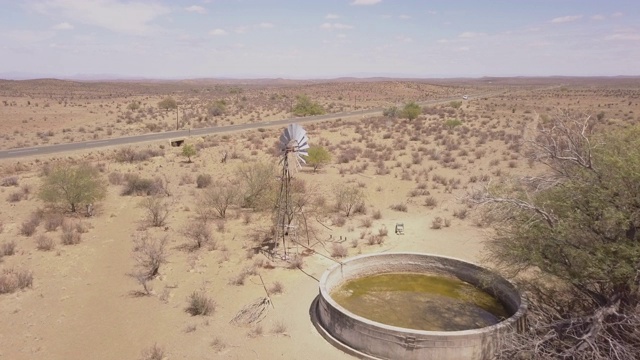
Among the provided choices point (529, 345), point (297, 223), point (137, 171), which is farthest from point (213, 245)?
point (137, 171)

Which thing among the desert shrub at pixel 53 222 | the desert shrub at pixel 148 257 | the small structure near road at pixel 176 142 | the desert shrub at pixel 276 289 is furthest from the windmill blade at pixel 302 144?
the small structure near road at pixel 176 142

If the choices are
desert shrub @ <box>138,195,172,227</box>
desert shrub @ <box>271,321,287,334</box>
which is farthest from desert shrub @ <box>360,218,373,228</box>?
desert shrub @ <box>138,195,172,227</box>

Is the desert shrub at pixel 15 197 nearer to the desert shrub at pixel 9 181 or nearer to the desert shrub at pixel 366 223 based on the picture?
the desert shrub at pixel 9 181

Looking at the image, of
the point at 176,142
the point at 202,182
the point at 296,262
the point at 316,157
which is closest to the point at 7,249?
the point at 296,262

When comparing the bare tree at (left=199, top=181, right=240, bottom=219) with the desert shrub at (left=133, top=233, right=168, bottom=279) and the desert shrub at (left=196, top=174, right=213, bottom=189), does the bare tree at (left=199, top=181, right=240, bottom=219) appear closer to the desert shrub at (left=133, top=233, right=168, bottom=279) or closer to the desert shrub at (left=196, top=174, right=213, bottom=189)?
the desert shrub at (left=133, top=233, right=168, bottom=279)

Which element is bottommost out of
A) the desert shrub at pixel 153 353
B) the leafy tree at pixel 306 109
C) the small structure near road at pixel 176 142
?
the desert shrub at pixel 153 353
